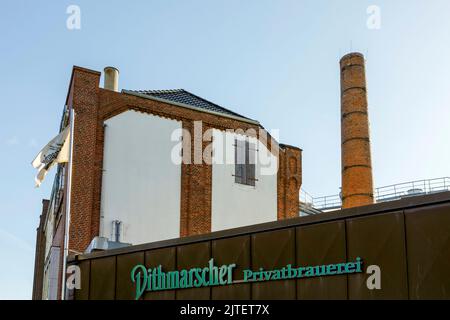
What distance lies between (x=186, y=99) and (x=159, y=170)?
179 inches

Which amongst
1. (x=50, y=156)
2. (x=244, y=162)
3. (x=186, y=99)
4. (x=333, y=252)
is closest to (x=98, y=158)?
(x=50, y=156)

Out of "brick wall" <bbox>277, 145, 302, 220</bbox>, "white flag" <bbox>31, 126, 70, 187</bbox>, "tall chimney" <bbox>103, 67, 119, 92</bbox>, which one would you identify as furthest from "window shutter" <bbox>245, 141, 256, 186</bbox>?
"white flag" <bbox>31, 126, 70, 187</bbox>

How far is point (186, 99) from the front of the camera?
30.5 m

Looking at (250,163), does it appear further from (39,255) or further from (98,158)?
(39,255)

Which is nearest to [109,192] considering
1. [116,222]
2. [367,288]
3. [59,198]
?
[116,222]

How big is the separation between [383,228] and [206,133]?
56.5 feet

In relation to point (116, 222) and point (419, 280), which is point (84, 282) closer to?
point (116, 222)

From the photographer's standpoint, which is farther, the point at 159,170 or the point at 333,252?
the point at 159,170

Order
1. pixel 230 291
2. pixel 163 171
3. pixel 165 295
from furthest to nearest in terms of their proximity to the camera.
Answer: pixel 163 171, pixel 165 295, pixel 230 291

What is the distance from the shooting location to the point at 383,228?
12.3 meters

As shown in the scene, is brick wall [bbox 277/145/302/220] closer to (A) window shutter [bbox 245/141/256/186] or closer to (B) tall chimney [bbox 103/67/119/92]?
(A) window shutter [bbox 245/141/256/186]

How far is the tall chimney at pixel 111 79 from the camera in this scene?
1112 inches

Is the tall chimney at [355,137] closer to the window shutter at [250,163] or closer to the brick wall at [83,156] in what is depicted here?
the window shutter at [250,163]

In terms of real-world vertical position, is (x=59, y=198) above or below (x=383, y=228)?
above
